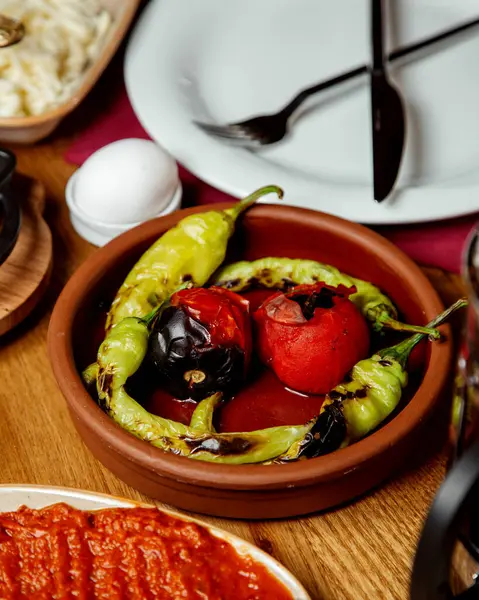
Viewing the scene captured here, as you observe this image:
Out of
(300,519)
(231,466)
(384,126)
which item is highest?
(384,126)

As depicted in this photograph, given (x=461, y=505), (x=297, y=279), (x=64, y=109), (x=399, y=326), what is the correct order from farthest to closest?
(x=64, y=109) < (x=297, y=279) < (x=399, y=326) < (x=461, y=505)

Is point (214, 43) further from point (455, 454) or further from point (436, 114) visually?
point (455, 454)

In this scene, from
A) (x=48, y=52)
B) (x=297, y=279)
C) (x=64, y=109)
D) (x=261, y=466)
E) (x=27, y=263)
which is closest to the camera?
(x=261, y=466)

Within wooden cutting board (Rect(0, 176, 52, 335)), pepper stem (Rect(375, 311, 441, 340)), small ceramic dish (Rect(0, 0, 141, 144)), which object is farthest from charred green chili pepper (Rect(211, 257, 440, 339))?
small ceramic dish (Rect(0, 0, 141, 144))

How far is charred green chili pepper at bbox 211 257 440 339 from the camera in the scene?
1016 millimetres

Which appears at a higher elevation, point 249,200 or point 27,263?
point 249,200

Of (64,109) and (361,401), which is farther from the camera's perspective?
(64,109)

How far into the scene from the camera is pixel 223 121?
137cm

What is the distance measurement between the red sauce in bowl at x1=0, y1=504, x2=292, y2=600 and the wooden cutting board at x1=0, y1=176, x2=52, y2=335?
313mm

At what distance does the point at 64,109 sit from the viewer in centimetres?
128

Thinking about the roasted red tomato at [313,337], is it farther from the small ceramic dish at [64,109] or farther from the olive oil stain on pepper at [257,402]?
the small ceramic dish at [64,109]

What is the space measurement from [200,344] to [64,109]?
0.54m

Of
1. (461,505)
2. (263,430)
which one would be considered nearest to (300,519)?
(263,430)

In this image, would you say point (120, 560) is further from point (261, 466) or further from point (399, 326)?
point (399, 326)
